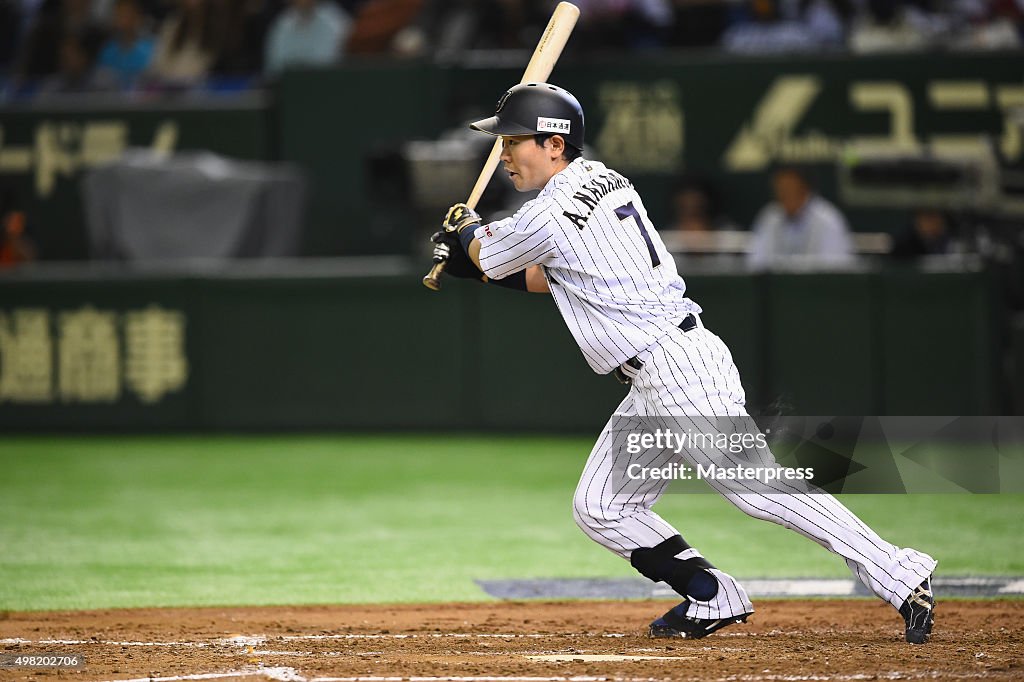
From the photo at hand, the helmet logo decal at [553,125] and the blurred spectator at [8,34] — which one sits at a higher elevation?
the blurred spectator at [8,34]

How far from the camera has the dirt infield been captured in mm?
4543

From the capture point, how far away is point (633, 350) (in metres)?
4.93

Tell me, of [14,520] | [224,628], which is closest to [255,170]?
[14,520]

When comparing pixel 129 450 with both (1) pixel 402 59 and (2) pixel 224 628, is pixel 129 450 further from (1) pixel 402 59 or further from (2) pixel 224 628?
(2) pixel 224 628

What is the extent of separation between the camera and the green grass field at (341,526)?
6.73 meters

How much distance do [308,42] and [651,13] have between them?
3.16 metres

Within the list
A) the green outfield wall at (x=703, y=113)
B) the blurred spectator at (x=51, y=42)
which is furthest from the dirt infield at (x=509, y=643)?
the blurred spectator at (x=51, y=42)

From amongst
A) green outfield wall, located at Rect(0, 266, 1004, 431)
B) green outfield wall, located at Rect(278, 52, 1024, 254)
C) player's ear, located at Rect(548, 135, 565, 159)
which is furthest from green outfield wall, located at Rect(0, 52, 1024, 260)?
player's ear, located at Rect(548, 135, 565, 159)

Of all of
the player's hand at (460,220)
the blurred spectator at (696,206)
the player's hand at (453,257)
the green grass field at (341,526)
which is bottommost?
the green grass field at (341,526)

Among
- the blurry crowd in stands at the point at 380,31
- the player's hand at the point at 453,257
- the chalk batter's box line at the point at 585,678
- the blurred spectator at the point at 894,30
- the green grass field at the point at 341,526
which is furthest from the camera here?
the blurry crowd in stands at the point at 380,31

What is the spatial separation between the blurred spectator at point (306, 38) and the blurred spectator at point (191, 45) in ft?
2.65

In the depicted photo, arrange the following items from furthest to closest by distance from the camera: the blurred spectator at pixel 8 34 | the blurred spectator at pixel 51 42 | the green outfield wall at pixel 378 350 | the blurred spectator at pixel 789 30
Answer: the blurred spectator at pixel 8 34 < the blurred spectator at pixel 51 42 < the blurred spectator at pixel 789 30 < the green outfield wall at pixel 378 350

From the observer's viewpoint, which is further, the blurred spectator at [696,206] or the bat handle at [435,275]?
the blurred spectator at [696,206]

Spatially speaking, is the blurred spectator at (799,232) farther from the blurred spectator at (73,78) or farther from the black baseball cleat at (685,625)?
the blurred spectator at (73,78)
